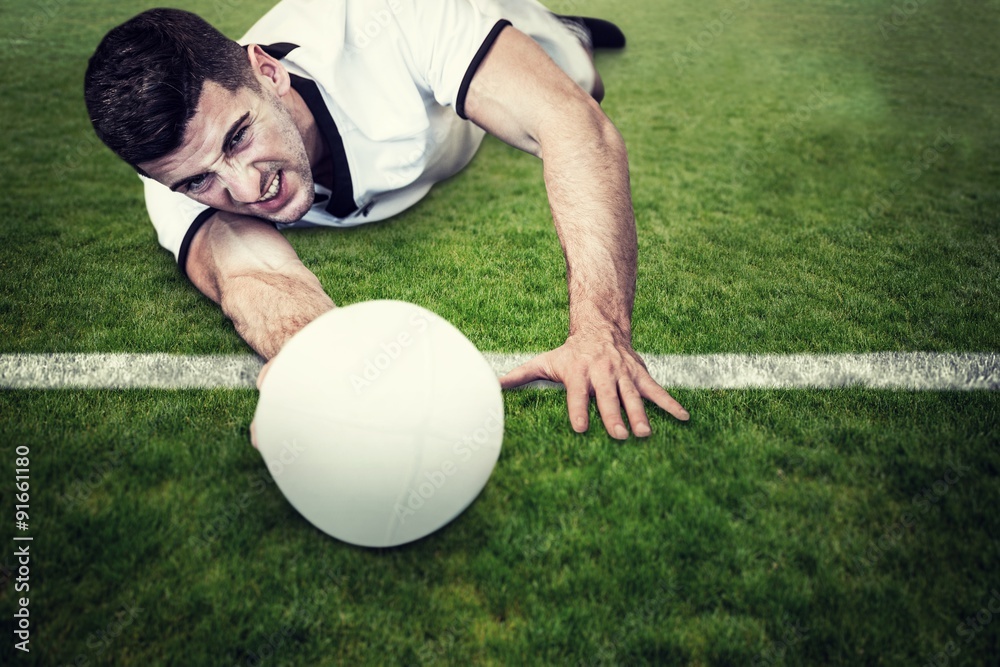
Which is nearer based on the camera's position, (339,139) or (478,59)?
(478,59)

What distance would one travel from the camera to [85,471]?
2045 mm

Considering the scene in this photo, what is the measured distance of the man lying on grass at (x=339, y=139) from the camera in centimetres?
244

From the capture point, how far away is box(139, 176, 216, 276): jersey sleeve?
300 centimetres

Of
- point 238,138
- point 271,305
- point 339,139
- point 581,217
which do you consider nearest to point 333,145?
point 339,139

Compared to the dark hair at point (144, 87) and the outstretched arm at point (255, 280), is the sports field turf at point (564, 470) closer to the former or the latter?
the outstretched arm at point (255, 280)

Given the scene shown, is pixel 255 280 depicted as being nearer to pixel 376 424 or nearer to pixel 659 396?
pixel 376 424

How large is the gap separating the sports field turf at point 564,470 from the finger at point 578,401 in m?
0.06

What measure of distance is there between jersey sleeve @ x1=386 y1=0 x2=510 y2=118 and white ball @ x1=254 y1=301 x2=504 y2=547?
1.67 metres

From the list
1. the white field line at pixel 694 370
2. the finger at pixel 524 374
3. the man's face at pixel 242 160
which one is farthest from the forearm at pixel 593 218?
the man's face at pixel 242 160

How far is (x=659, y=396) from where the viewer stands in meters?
2.22

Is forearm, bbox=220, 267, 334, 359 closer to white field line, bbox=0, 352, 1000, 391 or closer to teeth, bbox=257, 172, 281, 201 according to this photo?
white field line, bbox=0, 352, 1000, 391

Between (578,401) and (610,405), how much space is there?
0.38 feet

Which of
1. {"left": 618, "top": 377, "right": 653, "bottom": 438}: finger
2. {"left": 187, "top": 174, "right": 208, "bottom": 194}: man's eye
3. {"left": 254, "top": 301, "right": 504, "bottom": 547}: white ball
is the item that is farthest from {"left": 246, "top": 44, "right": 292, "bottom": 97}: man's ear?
{"left": 618, "top": 377, "right": 653, "bottom": 438}: finger

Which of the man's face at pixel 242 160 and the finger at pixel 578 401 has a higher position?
the man's face at pixel 242 160
